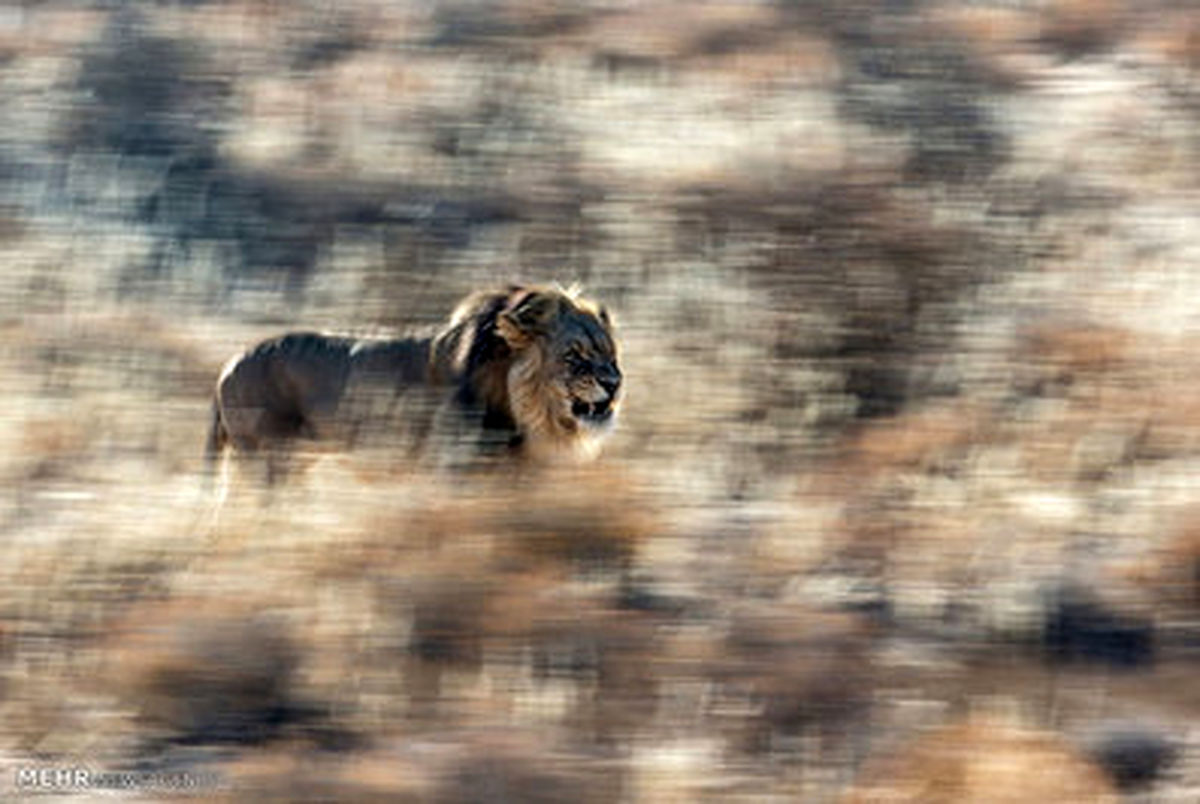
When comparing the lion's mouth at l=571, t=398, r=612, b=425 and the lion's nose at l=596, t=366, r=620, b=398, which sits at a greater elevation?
the lion's nose at l=596, t=366, r=620, b=398

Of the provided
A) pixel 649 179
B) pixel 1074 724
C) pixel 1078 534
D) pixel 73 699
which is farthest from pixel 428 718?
pixel 649 179

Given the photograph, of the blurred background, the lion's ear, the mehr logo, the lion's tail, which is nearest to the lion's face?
the lion's ear

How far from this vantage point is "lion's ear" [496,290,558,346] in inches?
347

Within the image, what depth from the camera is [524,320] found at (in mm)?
8812

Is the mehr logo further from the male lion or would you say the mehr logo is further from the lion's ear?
the lion's ear

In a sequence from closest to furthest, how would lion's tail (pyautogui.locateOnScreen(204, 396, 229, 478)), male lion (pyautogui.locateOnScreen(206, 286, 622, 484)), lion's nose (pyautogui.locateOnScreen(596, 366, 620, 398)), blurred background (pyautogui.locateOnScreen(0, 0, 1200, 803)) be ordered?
1. blurred background (pyautogui.locateOnScreen(0, 0, 1200, 803))
2. male lion (pyautogui.locateOnScreen(206, 286, 622, 484))
3. lion's nose (pyautogui.locateOnScreen(596, 366, 620, 398))
4. lion's tail (pyautogui.locateOnScreen(204, 396, 229, 478))

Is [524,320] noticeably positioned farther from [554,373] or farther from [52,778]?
[52,778]

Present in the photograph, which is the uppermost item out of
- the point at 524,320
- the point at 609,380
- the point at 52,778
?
the point at 524,320

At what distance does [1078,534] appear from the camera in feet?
26.3

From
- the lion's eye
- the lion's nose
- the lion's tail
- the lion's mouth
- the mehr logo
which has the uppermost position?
the lion's eye

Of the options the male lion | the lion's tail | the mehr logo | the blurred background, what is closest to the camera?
the mehr logo

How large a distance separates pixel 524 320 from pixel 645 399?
4.78 feet

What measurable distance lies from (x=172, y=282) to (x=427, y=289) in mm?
1546

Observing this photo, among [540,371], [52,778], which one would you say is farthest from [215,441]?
[52,778]
